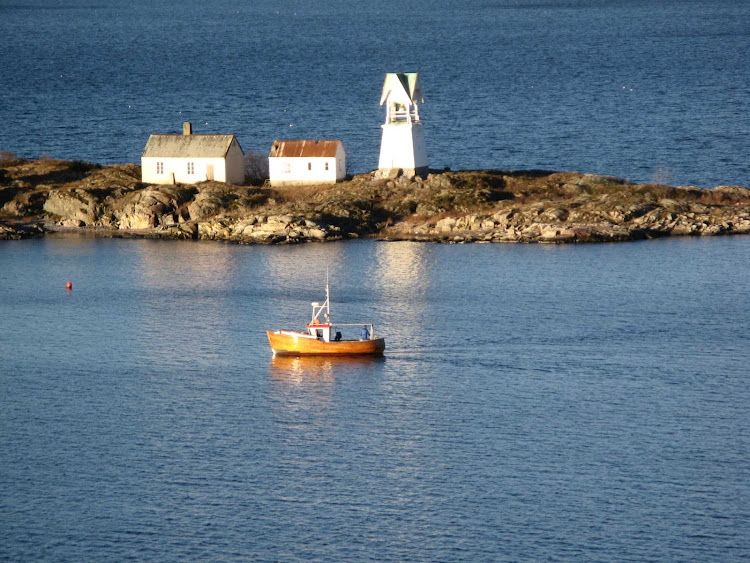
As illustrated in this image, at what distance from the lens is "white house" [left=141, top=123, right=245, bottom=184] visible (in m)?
112

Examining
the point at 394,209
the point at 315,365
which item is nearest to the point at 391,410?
the point at 315,365

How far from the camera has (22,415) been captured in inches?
2645

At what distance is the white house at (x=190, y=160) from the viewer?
366 feet

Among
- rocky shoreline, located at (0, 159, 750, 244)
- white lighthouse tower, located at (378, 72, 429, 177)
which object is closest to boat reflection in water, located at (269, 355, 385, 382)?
rocky shoreline, located at (0, 159, 750, 244)

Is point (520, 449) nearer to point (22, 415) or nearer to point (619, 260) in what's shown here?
point (22, 415)

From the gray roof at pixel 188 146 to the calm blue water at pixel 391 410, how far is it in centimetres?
1634

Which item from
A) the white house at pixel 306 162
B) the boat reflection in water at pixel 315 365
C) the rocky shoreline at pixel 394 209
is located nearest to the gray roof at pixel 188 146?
the rocky shoreline at pixel 394 209

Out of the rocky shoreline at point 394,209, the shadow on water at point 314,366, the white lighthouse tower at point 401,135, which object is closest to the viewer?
the shadow on water at point 314,366

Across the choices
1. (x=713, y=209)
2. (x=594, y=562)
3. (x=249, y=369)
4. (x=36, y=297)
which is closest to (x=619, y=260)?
(x=713, y=209)

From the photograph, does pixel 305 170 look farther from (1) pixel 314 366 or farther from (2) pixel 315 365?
(1) pixel 314 366

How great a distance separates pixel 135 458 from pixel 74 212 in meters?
53.0

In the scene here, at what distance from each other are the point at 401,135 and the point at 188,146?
59.3 feet

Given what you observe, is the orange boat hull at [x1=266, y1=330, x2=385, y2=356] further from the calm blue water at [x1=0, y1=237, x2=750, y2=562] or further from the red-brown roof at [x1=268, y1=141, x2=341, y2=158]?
the red-brown roof at [x1=268, y1=141, x2=341, y2=158]

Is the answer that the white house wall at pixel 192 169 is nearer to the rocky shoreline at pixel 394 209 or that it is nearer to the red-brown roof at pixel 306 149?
the rocky shoreline at pixel 394 209
